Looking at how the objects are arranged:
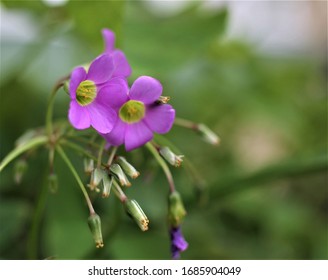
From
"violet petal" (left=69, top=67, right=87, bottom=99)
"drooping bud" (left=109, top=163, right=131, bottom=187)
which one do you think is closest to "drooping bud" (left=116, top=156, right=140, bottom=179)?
"drooping bud" (left=109, top=163, right=131, bottom=187)

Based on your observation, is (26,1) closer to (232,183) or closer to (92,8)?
(92,8)

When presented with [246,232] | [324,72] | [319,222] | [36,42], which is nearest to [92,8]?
[36,42]

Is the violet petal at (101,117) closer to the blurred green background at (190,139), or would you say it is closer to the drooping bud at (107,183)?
the drooping bud at (107,183)

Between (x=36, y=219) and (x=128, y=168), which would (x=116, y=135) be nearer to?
(x=128, y=168)

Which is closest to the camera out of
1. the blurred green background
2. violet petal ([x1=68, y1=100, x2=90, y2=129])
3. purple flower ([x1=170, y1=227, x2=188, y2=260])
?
violet petal ([x1=68, y1=100, x2=90, y2=129])

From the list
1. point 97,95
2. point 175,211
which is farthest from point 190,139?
point 97,95

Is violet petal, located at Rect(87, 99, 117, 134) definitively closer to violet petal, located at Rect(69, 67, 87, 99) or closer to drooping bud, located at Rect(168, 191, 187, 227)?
violet petal, located at Rect(69, 67, 87, 99)
